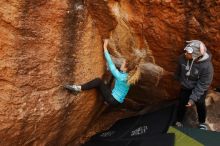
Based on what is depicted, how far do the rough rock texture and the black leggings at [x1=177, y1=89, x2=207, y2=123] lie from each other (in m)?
0.38

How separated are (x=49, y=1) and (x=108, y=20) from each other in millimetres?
889

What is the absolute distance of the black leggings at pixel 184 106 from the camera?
573 cm

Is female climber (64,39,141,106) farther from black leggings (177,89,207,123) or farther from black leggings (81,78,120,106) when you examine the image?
black leggings (177,89,207,123)

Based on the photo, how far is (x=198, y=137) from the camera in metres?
5.60

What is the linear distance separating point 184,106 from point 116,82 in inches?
40.6

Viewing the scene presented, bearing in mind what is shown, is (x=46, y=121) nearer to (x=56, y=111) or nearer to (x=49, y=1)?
(x=56, y=111)

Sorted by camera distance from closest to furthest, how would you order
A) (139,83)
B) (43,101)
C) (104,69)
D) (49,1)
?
(49,1) → (43,101) → (104,69) → (139,83)

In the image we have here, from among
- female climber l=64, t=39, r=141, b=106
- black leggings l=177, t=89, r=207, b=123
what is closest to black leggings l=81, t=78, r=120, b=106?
female climber l=64, t=39, r=141, b=106

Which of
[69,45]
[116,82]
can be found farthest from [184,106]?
[69,45]

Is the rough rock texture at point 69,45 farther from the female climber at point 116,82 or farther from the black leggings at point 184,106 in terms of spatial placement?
the black leggings at point 184,106

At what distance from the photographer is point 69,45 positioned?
18.0 ft

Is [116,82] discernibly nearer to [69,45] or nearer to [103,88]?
[103,88]

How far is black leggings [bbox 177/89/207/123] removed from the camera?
5.73 m

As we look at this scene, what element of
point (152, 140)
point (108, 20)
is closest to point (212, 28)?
point (108, 20)
